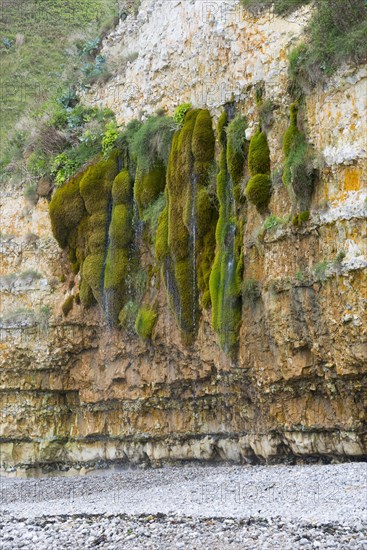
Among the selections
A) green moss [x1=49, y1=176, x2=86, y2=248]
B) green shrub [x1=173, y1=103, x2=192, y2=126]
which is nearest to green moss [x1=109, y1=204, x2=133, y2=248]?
green moss [x1=49, y1=176, x2=86, y2=248]

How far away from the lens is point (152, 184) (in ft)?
93.4

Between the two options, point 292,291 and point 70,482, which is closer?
point 292,291

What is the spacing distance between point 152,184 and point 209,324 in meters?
5.30

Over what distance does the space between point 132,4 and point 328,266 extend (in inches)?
676

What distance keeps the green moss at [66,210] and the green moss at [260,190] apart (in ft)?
30.8

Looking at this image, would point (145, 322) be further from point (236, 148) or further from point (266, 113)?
point (266, 113)

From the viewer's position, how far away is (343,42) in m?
20.9

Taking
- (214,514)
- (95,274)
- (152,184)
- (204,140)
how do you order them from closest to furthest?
(214,514)
(204,140)
(152,184)
(95,274)

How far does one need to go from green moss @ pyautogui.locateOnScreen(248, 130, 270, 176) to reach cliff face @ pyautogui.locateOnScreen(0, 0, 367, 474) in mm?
295

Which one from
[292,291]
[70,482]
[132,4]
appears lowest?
[70,482]

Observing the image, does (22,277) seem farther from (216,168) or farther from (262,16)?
(262,16)

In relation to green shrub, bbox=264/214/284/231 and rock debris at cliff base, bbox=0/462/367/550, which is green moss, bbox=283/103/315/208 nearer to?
green shrub, bbox=264/214/284/231

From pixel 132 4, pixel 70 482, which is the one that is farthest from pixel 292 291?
pixel 132 4

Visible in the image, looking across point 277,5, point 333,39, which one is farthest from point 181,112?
point 333,39
